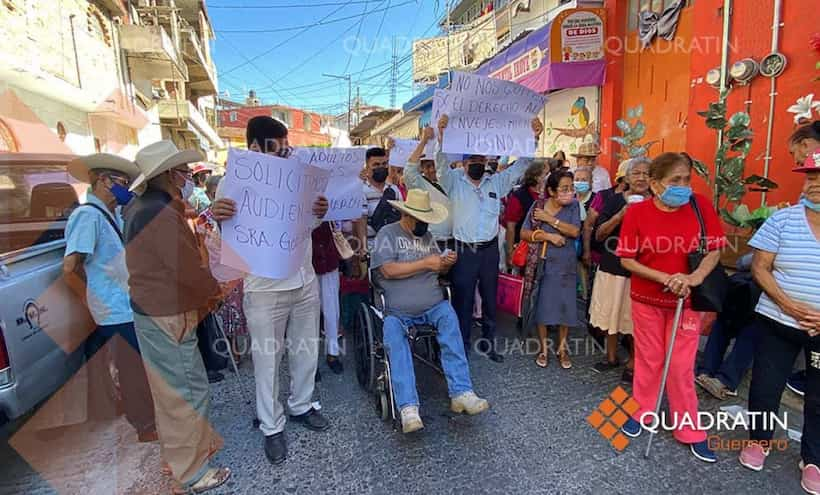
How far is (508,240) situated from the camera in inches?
181

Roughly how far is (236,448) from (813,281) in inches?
134

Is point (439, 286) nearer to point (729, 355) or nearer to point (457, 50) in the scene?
point (729, 355)

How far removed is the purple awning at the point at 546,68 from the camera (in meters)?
7.34

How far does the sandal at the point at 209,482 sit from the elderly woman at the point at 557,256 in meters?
2.55

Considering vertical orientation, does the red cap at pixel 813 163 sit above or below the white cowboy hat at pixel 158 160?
below

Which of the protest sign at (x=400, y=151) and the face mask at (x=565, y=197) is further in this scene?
the protest sign at (x=400, y=151)

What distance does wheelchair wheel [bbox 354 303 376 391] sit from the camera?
304 centimetres

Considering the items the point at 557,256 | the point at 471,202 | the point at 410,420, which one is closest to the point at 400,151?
the point at 471,202

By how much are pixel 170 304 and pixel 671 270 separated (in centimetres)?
281

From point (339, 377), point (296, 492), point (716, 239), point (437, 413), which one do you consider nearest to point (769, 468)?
point (716, 239)

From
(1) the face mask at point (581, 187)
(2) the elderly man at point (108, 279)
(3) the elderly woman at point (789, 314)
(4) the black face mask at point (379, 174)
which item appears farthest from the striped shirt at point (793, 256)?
(2) the elderly man at point (108, 279)

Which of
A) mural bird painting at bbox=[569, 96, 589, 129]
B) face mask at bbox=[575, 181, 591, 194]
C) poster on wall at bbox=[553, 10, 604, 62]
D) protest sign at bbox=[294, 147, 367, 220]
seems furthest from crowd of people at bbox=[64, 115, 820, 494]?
mural bird painting at bbox=[569, 96, 589, 129]

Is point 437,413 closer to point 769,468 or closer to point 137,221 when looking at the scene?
point 769,468

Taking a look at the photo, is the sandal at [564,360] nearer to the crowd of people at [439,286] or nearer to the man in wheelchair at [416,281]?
the crowd of people at [439,286]
